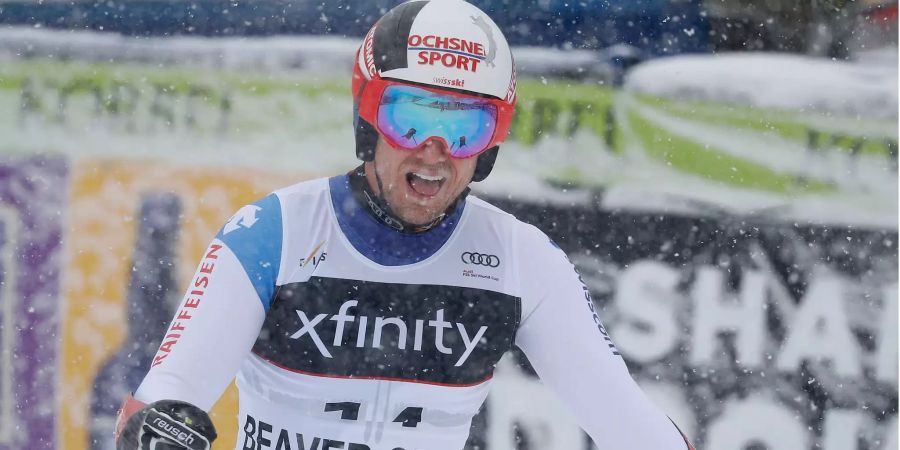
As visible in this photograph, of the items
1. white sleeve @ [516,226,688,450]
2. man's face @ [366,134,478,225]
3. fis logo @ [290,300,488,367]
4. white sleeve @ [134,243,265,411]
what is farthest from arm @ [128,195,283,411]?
white sleeve @ [516,226,688,450]

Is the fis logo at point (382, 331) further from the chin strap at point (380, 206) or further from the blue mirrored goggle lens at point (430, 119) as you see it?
the blue mirrored goggle lens at point (430, 119)

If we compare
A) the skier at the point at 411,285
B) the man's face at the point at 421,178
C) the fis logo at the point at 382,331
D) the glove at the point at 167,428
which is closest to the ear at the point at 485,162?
the skier at the point at 411,285

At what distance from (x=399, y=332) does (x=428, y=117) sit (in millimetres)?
491

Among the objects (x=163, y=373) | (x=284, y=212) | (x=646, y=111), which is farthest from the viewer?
(x=646, y=111)

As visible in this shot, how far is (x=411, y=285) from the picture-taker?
241 centimetres

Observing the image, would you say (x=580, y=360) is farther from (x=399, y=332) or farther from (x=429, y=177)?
(x=429, y=177)

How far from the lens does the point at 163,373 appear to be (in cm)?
204

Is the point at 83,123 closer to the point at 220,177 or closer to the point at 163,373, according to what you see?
the point at 220,177

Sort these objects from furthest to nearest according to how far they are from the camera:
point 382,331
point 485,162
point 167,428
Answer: point 485,162 → point 382,331 → point 167,428

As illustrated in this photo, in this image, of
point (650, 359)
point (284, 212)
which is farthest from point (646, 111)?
point (284, 212)

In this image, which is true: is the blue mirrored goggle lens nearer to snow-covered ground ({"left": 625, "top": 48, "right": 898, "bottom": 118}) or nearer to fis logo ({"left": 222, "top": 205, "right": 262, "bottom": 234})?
fis logo ({"left": 222, "top": 205, "right": 262, "bottom": 234})

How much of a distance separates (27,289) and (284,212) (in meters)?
2.44

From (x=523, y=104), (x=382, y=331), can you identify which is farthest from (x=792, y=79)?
(x=382, y=331)

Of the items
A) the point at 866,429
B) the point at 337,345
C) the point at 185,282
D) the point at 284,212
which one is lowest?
Result: the point at 866,429
